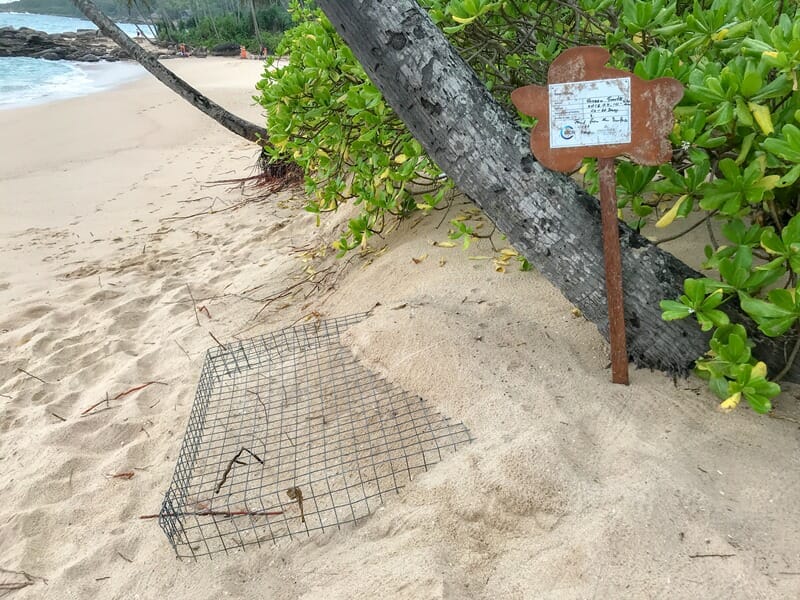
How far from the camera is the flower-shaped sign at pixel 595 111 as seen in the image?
166cm

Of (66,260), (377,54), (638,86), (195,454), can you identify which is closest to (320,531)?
(195,454)

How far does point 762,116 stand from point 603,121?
42 cm

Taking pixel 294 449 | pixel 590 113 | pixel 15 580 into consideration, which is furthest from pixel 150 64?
pixel 590 113

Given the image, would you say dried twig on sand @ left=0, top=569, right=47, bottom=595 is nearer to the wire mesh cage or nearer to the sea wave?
the wire mesh cage

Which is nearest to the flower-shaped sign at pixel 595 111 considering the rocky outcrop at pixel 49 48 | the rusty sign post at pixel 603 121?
the rusty sign post at pixel 603 121

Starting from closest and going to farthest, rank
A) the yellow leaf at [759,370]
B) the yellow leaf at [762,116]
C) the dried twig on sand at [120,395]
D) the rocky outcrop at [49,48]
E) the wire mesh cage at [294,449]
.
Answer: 1. the yellow leaf at [762,116]
2. the yellow leaf at [759,370]
3. the wire mesh cage at [294,449]
4. the dried twig on sand at [120,395]
5. the rocky outcrop at [49,48]

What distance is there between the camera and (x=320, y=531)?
5.73 feet

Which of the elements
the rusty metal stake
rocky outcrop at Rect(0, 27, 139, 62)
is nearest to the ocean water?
rocky outcrop at Rect(0, 27, 139, 62)

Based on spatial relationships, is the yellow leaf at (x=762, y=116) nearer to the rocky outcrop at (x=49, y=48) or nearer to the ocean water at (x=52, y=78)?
the ocean water at (x=52, y=78)

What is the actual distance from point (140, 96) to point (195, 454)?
18.0 meters

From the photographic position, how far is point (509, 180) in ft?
6.12

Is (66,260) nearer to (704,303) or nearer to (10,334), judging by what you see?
(10,334)

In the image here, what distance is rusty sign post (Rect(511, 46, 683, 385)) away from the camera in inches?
65.6

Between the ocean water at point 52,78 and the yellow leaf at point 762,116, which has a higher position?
the ocean water at point 52,78
